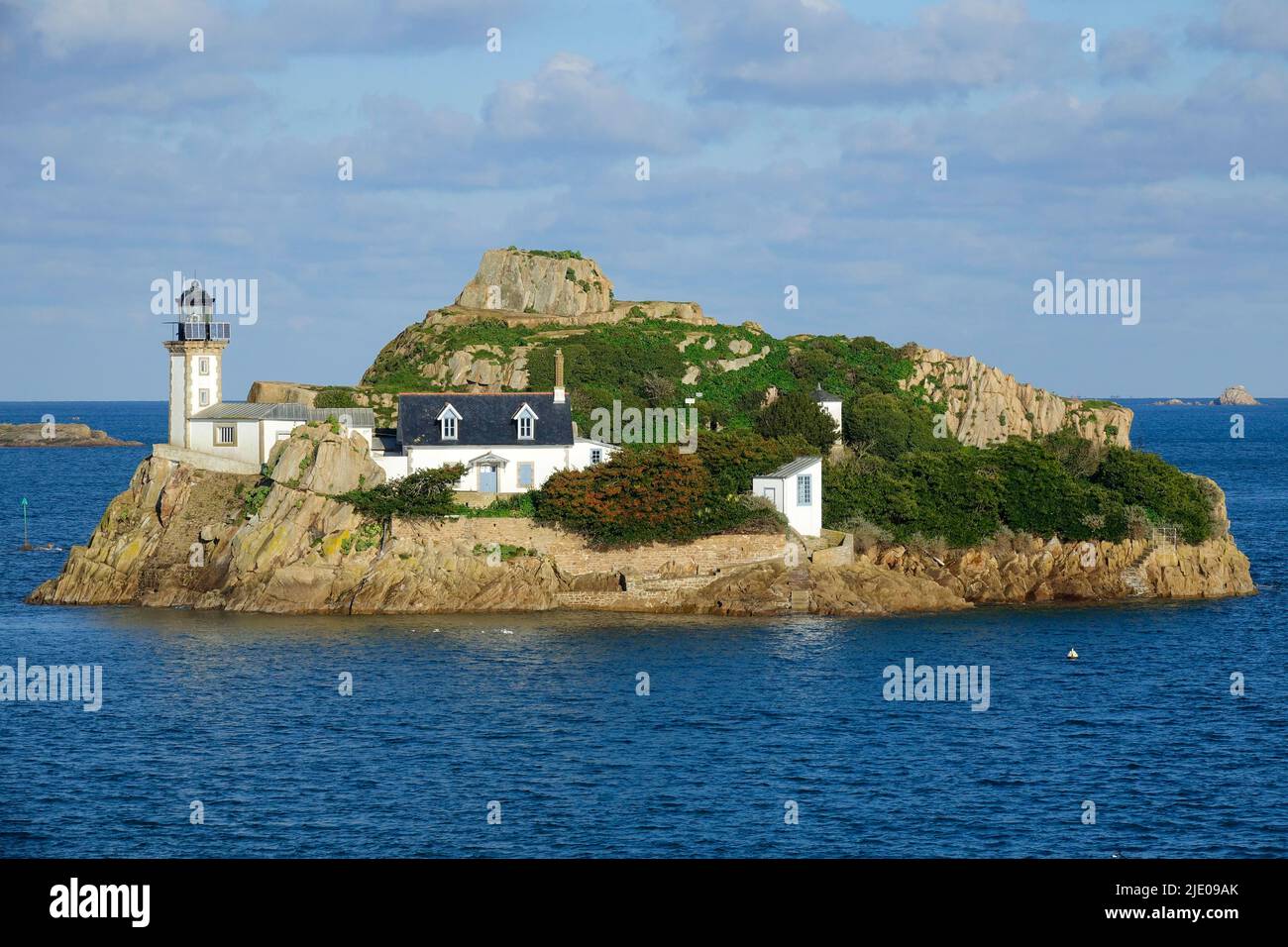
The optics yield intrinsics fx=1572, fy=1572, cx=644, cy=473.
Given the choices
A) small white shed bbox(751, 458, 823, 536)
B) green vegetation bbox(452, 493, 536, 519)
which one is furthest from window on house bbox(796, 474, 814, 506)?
green vegetation bbox(452, 493, 536, 519)

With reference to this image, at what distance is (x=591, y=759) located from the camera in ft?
141

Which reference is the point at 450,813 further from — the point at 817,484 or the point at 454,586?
the point at 817,484

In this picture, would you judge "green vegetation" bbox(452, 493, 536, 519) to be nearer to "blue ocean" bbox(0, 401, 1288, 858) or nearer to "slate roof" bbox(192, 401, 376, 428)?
"blue ocean" bbox(0, 401, 1288, 858)

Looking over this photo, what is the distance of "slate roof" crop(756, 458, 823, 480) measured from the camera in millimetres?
68688

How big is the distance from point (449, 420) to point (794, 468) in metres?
15.9

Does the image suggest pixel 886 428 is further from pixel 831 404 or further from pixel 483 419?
pixel 483 419

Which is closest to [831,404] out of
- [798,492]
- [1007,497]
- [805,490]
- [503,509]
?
[1007,497]

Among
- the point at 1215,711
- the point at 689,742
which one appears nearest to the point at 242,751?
the point at 689,742

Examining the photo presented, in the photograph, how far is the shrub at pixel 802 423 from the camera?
80250 millimetres

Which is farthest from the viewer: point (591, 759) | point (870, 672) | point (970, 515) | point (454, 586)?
point (970, 515)

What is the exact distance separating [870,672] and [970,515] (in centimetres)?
1930

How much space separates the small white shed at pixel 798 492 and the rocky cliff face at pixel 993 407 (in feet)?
89.3

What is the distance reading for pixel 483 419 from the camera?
237 feet

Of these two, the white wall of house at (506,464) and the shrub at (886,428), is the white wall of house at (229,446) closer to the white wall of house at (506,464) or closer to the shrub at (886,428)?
the white wall of house at (506,464)
